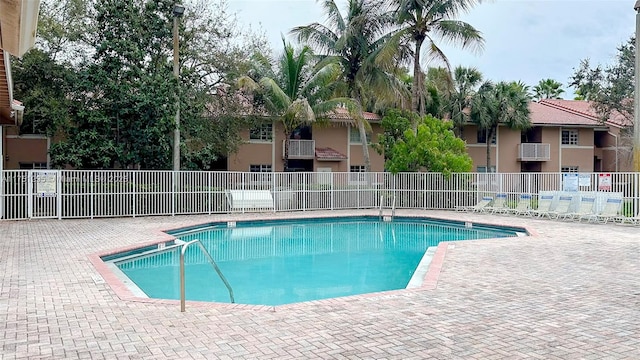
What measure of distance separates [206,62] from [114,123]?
493 centimetres

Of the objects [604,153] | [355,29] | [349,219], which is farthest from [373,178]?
[604,153]

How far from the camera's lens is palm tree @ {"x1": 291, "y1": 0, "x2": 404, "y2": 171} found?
23281 millimetres

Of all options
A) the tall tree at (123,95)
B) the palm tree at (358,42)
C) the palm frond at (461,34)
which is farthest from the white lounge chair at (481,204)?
the tall tree at (123,95)

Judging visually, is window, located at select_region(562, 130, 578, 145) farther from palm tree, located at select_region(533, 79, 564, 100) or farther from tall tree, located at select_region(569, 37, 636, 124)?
palm tree, located at select_region(533, 79, 564, 100)

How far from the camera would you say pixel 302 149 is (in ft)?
98.4

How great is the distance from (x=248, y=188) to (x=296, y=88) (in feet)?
19.0

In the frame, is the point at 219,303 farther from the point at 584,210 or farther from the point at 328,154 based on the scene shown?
the point at 328,154

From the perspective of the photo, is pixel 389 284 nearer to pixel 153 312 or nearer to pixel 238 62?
pixel 153 312

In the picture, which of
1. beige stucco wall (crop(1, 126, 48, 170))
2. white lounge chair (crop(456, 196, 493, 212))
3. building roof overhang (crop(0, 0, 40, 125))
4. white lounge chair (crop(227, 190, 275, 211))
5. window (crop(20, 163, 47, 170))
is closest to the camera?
building roof overhang (crop(0, 0, 40, 125))

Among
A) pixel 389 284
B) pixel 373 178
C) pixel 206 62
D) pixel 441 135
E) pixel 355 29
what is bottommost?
pixel 389 284

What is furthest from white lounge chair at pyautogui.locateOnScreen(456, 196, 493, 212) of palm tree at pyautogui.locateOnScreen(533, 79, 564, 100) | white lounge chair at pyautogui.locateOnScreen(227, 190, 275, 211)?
palm tree at pyautogui.locateOnScreen(533, 79, 564, 100)

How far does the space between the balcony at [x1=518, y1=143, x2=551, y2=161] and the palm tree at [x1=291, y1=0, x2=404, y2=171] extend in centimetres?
1321

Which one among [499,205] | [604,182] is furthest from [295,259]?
[604,182]

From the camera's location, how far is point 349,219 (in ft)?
67.7
